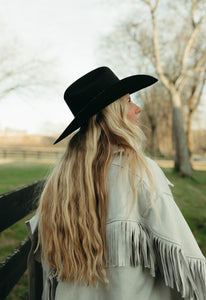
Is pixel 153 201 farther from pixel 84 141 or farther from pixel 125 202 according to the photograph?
pixel 84 141

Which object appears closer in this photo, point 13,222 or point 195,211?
point 13,222

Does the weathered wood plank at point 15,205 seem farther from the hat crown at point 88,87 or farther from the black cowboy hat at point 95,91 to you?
the hat crown at point 88,87

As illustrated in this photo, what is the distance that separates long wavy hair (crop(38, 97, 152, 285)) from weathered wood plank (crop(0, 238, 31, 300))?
627 millimetres

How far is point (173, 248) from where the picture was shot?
1.39m

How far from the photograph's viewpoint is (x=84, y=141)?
1660mm

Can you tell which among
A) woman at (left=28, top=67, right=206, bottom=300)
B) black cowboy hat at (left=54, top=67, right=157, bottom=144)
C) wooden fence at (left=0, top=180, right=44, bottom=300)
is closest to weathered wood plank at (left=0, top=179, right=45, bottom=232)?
wooden fence at (left=0, top=180, right=44, bottom=300)

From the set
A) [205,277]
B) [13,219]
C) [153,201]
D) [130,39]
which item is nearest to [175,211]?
[153,201]

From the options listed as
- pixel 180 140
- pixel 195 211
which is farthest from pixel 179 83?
pixel 195 211

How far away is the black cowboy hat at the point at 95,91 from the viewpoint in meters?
1.59

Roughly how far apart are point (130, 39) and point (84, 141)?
17368 mm

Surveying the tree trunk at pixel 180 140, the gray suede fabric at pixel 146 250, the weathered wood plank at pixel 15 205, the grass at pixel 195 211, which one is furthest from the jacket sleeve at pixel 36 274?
the tree trunk at pixel 180 140

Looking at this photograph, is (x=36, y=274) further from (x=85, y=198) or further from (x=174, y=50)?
(x=174, y=50)

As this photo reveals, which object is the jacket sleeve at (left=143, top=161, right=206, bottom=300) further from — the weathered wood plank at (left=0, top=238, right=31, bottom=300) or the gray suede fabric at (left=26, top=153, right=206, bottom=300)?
the weathered wood plank at (left=0, top=238, right=31, bottom=300)

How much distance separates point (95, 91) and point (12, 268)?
61.3 inches
